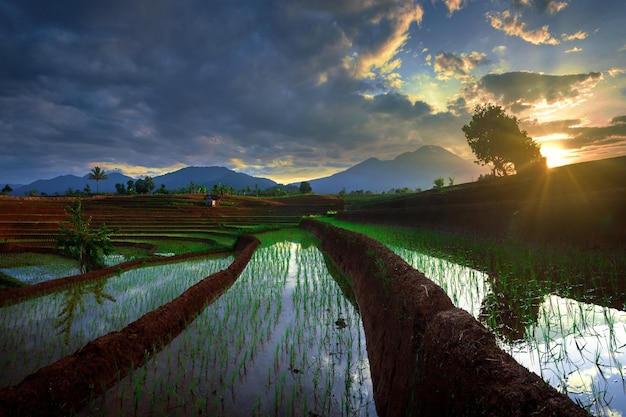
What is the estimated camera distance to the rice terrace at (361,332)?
2.82 m

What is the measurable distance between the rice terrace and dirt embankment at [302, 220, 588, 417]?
0.01 metres

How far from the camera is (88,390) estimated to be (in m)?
4.06

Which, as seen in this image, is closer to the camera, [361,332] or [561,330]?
[561,330]

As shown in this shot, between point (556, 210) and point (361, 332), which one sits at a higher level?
point (556, 210)

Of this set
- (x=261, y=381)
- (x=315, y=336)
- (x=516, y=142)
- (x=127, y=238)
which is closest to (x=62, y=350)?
(x=261, y=381)

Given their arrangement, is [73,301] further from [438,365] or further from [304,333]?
[438,365]

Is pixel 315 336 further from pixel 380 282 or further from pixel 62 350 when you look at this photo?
pixel 62 350

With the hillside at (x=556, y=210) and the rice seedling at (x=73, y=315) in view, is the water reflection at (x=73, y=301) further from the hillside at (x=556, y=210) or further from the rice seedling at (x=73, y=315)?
the hillside at (x=556, y=210)

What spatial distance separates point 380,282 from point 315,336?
1859 millimetres

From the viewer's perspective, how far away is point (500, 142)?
43188mm

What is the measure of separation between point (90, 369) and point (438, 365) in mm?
4530

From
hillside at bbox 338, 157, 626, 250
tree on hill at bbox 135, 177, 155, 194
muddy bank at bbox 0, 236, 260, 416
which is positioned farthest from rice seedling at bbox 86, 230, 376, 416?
tree on hill at bbox 135, 177, 155, 194

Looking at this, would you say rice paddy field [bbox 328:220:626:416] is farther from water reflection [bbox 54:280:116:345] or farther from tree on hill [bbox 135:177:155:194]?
tree on hill [bbox 135:177:155:194]

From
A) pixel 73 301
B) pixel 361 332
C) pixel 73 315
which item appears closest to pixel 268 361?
pixel 361 332
